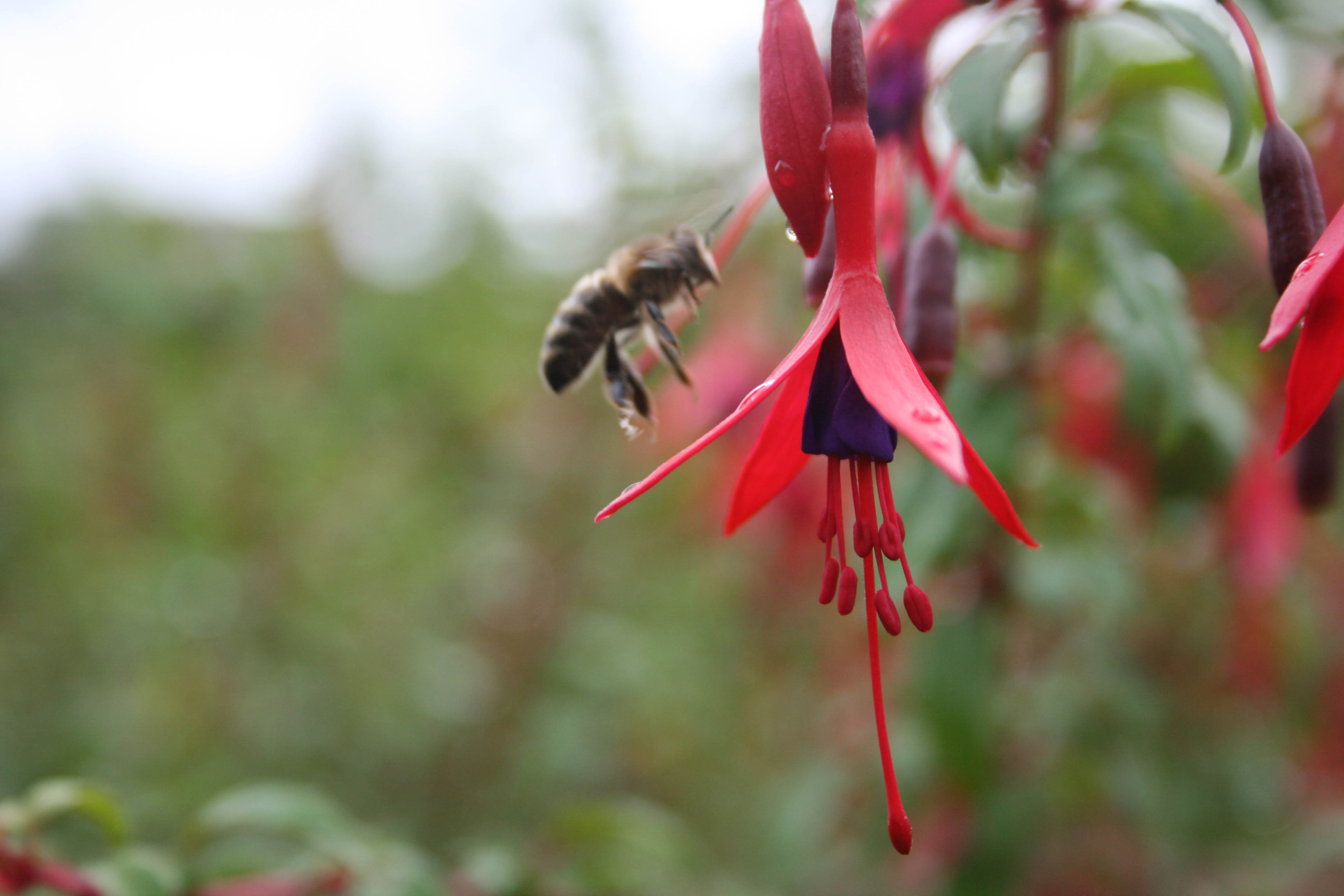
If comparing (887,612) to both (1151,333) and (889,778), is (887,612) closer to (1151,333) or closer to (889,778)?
(889,778)

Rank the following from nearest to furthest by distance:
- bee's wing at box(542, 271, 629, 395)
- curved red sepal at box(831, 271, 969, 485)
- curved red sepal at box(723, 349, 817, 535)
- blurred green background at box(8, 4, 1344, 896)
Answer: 1. curved red sepal at box(831, 271, 969, 485)
2. curved red sepal at box(723, 349, 817, 535)
3. bee's wing at box(542, 271, 629, 395)
4. blurred green background at box(8, 4, 1344, 896)

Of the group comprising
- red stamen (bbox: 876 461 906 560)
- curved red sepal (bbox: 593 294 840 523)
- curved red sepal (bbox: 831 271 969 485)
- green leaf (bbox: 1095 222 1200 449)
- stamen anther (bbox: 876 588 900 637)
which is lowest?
green leaf (bbox: 1095 222 1200 449)

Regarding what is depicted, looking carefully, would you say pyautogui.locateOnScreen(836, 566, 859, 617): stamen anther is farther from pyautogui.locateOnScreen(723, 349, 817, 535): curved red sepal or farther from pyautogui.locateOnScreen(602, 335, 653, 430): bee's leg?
pyautogui.locateOnScreen(602, 335, 653, 430): bee's leg

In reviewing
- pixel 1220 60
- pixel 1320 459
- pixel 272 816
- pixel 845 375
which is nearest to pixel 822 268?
pixel 845 375

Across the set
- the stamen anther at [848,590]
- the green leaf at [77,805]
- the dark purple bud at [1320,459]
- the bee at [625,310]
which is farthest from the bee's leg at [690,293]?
the green leaf at [77,805]

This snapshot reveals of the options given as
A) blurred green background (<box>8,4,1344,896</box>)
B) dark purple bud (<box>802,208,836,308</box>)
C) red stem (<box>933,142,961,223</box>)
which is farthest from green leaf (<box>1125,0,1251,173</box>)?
dark purple bud (<box>802,208,836,308</box>)

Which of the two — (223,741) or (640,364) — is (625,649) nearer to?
(223,741)
